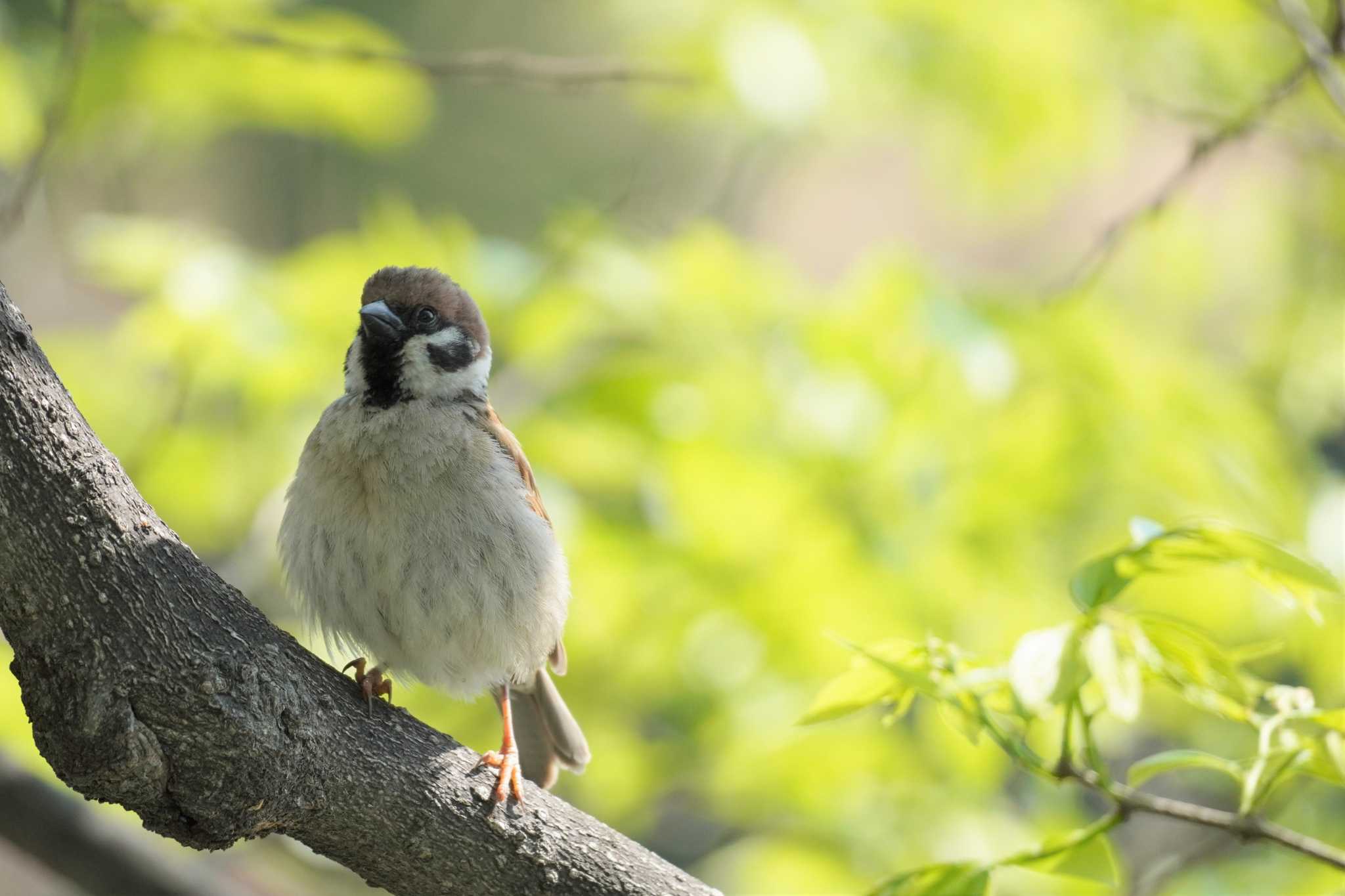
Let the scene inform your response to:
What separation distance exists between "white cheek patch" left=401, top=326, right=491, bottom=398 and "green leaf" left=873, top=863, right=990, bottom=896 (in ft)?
4.53

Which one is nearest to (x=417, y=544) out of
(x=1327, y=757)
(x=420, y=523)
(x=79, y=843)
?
(x=420, y=523)

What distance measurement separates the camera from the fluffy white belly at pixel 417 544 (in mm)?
2389

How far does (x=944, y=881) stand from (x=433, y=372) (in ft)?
4.80

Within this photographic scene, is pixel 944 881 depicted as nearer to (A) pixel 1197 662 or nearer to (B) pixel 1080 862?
(B) pixel 1080 862

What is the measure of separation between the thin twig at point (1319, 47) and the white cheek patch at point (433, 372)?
1.80 metres

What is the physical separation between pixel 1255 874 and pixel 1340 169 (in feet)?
7.64

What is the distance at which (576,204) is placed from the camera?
3.53m

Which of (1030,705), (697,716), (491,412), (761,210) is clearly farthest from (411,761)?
(761,210)

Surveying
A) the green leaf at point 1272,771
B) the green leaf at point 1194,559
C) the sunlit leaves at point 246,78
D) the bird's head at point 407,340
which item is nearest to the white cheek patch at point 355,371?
the bird's head at point 407,340

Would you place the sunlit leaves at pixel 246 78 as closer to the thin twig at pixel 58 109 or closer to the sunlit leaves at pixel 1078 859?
the thin twig at pixel 58 109

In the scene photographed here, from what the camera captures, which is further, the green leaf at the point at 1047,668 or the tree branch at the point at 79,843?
the tree branch at the point at 79,843

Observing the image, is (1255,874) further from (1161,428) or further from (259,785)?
(259,785)

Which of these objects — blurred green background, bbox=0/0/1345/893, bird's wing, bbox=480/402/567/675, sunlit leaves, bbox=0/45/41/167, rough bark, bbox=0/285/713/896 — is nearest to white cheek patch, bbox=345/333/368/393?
bird's wing, bbox=480/402/567/675

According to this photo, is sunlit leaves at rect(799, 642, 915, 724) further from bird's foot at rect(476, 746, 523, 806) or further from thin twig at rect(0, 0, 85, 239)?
thin twig at rect(0, 0, 85, 239)
